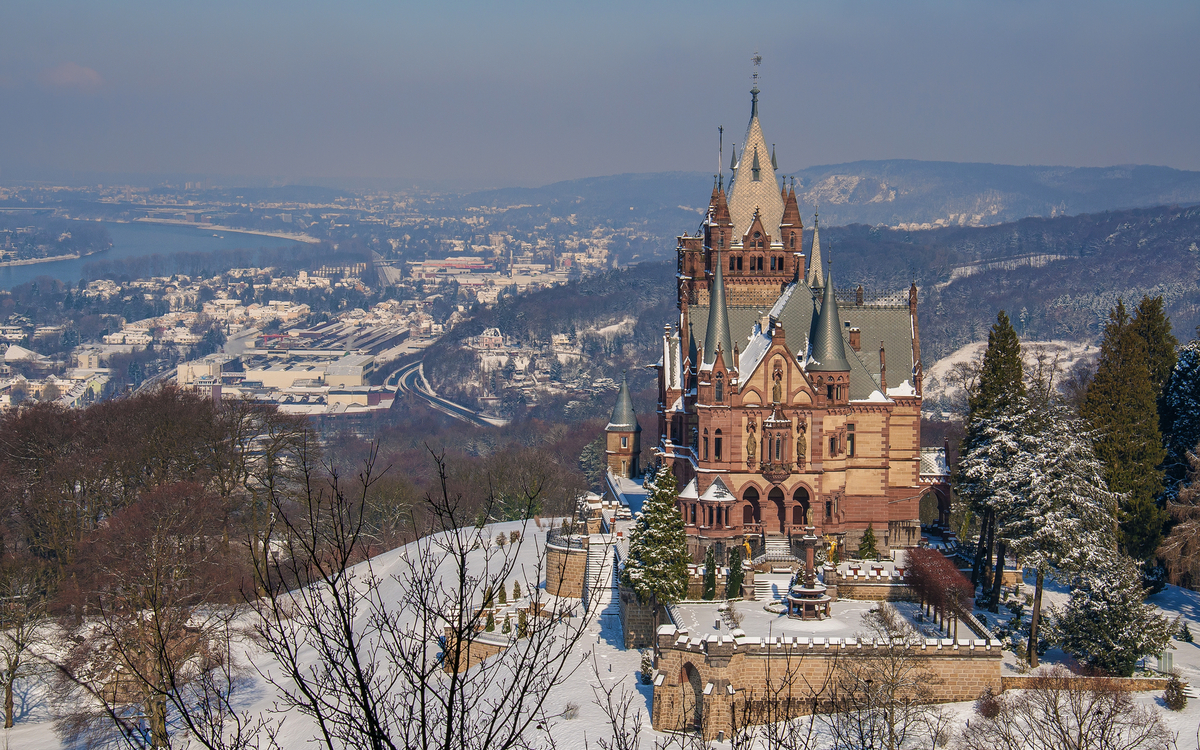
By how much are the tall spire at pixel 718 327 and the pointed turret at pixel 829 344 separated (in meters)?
3.93

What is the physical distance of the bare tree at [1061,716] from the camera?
36.2m

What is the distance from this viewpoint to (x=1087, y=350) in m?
190

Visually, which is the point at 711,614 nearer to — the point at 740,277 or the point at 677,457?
the point at 677,457

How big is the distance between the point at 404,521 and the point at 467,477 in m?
18.0

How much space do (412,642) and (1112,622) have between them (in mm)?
24086

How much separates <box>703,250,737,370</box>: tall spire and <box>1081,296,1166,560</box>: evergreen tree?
52.0 feet

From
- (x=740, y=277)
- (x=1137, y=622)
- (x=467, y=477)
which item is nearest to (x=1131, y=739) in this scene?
(x=1137, y=622)

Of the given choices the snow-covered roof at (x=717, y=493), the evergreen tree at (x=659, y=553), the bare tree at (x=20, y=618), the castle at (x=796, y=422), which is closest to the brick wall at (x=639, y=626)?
the evergreen tree at (x=659, y=553)

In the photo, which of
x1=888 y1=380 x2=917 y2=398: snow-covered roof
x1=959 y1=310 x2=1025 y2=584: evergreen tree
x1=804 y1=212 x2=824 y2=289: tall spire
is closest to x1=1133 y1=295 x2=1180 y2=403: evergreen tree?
x1=959 y1=310 x2=1025 y2=584: evergreen tree

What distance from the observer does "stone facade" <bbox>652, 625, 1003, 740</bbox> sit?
138 feet

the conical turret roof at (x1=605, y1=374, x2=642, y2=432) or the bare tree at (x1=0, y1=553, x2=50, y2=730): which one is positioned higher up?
the conical turret roof at (x1=605, y1=374, x2=642, y2=432)

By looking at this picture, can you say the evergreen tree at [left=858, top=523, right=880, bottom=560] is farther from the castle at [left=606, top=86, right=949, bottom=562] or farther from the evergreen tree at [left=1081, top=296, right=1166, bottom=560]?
the evergreen tree at [left=1081, top=296, right=1166, bottom=560]

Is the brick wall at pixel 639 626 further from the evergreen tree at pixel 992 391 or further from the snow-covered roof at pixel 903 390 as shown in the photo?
the snow-covered roof at pixel 903 390

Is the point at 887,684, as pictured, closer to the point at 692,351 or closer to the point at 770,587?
the point at 770,587
